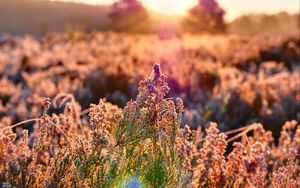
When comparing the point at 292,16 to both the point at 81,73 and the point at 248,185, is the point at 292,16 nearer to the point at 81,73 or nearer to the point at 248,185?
the point at 81,73

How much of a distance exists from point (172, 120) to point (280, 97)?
5.81 m

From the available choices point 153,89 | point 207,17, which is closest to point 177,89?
point 153,89

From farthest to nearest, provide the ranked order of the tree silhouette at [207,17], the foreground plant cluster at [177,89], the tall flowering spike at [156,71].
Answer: the tree silhouette at [207,17], the foreground plant cluster at [177,89], the tall flowering spike at [156,71]

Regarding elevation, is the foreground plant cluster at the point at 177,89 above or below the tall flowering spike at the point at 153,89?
above

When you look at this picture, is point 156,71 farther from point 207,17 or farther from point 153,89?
point 207,17

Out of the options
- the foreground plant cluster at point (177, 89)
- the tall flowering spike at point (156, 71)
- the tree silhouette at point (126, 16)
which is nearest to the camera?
the tall flowering spike at point (156, 71)

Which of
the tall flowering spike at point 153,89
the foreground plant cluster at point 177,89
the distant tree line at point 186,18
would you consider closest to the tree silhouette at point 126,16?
the distant tree line at point 186,18

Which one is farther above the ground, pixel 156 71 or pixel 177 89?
pixel 177 89

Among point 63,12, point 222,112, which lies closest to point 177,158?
point 222,112

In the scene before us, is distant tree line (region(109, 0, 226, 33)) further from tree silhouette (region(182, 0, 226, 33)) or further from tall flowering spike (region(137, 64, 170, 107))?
tall flowering spike (region(137, 64, 170, 107))

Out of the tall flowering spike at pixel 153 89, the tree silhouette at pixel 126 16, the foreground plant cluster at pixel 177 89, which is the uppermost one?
the tree silhouette at pixel 126 16

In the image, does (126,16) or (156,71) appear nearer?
(156,71)

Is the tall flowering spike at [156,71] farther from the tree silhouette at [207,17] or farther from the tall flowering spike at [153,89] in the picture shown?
the tree silhouette at [207,17]


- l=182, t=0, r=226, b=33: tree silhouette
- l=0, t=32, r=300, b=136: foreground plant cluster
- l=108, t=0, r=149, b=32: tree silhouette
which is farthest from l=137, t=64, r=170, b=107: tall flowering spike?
l=108, t=0, r=149, b=32: tree silhouette
